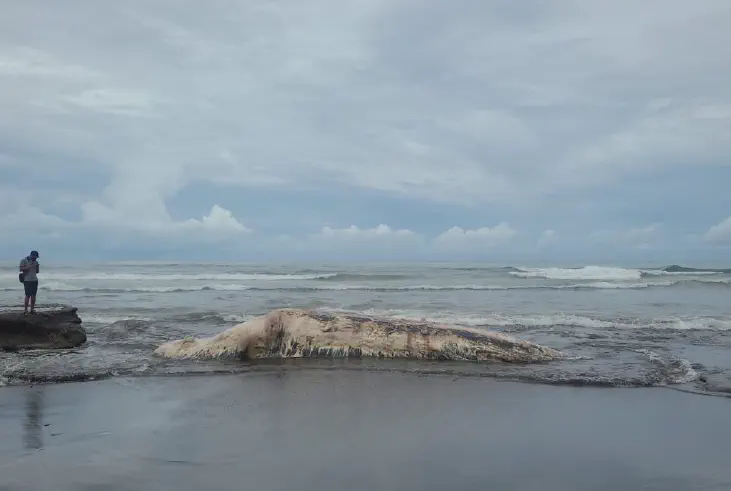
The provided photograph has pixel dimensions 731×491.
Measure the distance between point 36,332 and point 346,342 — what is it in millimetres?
6386

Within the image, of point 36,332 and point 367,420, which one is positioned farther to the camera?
point 36,332

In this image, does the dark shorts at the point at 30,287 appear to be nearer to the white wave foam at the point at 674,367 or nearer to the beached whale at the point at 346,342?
the beached whale at the point at 346,342

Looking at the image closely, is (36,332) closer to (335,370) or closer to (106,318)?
(106,318)

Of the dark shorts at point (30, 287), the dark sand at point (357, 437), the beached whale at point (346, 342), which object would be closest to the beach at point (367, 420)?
the dark sand at point (357, 437)

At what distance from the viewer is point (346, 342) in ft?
35.2

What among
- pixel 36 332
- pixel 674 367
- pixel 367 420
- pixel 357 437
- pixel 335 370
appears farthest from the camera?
pixel 36 332

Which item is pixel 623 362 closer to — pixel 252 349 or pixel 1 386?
pixel 252 349

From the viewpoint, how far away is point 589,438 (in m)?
5.87

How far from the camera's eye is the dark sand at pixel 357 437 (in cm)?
477

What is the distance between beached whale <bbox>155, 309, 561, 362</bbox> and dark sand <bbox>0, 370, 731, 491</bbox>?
202 cm

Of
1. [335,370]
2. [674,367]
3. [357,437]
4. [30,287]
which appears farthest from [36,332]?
[674,367]

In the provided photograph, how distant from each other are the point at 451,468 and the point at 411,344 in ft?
18.4

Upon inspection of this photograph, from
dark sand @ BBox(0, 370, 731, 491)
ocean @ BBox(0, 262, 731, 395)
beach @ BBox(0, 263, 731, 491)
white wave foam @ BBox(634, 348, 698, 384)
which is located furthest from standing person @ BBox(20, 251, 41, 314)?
white wave foam @ BBox(634, 348, 698, 384)

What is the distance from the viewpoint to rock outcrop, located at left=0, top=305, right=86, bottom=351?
11609 mm
